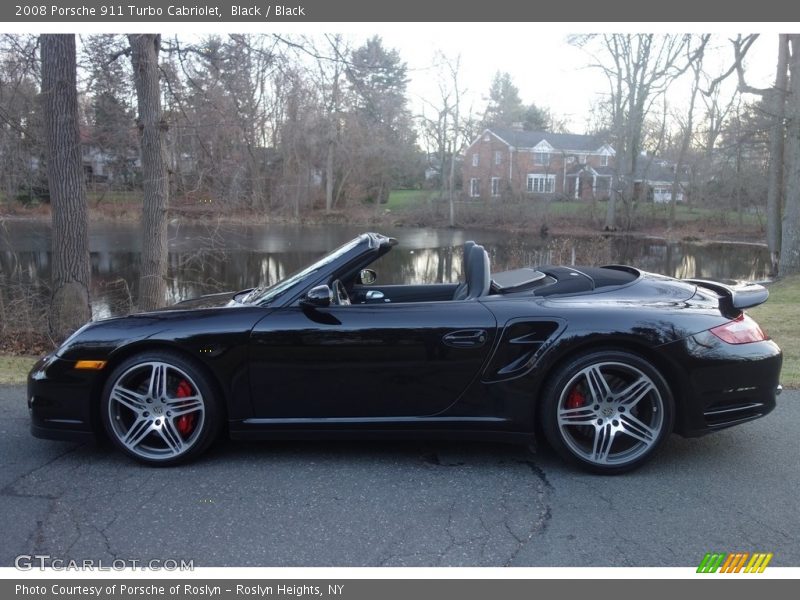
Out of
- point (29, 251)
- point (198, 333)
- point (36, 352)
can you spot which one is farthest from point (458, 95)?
point (198, 333)

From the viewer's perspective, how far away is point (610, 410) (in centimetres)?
359

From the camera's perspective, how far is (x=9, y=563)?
269 centimetres

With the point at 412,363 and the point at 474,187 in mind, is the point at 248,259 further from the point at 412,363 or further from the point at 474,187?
the point at 474,187

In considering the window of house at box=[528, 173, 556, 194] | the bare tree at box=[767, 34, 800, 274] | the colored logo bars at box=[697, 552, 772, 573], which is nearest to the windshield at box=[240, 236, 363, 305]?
the colored logo bars at box=[697, 552, 772, 573]

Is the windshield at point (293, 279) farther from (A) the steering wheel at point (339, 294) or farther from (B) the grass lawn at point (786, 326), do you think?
(B) the grass lawn at point (786, 326)

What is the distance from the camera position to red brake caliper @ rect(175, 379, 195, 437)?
3.69 m

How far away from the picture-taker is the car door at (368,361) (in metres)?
3.62

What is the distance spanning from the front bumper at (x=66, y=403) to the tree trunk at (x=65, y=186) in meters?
6.20

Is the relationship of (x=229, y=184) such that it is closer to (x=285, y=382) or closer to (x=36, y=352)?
(x=36, y=352)

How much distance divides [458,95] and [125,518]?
5006cm

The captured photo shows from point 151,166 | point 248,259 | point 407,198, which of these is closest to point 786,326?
point 151,166

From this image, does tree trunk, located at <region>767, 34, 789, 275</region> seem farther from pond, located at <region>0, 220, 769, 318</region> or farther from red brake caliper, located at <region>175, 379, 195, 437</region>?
red brake caliper, located at <region>175, 379, 195, 437</region>

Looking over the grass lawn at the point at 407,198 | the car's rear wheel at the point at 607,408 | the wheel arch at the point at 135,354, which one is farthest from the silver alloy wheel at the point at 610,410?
the grass lawn at the point at 407,198

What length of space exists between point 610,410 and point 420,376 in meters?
1.07
